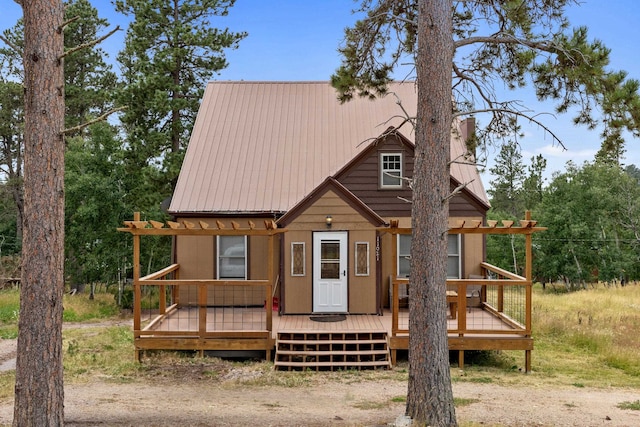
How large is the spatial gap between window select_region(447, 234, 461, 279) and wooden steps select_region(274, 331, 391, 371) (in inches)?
146

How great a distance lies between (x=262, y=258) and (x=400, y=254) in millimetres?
3490

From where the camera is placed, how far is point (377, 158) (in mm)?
13836

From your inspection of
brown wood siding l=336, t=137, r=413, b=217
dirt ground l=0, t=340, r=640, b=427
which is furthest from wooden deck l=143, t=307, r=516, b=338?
brown wood siding l=336, t=137, r=413, b=217

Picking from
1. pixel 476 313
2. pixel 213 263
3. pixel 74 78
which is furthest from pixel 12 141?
pixel 476 313

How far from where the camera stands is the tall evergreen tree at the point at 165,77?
20047 millimetres

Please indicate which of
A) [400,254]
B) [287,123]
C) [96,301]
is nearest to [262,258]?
[400,254]

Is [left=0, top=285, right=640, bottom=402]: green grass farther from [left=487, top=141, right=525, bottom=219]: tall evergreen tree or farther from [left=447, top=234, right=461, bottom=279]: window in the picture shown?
[left=487, top=141, right=525, bottom=219]: tall evergreen tree

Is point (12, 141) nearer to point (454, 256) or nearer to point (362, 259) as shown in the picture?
point (362, 259)

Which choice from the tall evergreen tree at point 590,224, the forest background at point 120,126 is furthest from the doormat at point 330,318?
the tall evergreen tree at point 590,224

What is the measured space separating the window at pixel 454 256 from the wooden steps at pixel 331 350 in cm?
372

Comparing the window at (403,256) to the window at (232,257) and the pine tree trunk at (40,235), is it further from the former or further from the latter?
the pine tree trunk at (40,235)

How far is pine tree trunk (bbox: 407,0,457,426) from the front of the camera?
638 cm

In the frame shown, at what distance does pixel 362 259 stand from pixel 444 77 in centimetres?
664

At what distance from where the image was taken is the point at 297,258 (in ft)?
41.8
